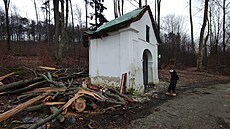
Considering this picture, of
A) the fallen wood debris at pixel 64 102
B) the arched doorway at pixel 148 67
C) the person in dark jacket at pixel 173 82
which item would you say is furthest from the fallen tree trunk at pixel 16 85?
the person in dark jacket at pixel 173 82

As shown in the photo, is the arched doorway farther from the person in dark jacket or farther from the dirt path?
the dirt path

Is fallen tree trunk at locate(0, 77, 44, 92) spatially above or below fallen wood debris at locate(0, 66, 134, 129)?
above

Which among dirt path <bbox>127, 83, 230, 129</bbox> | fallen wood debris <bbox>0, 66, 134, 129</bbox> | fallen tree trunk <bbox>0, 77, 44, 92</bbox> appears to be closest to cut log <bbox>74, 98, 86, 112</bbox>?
fallen wood debris <bbox>0, 66, 134, 129</bbox>

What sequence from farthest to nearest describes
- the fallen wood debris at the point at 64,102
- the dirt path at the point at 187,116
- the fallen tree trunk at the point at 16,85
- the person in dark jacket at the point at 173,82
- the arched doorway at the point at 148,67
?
the arched doorway at the point at 148,67
the person in dark jacket at the point at 173,82
the fallen tree trunk at the point at 16,85
the fallen wood debris at the point at 64,102
the dirt path at the point at 187,116

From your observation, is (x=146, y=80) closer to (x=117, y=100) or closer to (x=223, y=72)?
(x=117, y=100)

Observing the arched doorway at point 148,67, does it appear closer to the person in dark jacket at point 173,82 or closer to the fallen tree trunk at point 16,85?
the person in dark jacket at point 173,82

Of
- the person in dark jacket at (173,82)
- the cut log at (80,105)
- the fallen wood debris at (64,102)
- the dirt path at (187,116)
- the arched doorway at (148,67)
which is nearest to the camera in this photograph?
the dirt path at (187,116)

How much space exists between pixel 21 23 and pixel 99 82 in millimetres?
37442

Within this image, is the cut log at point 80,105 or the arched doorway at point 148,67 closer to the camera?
the cut log at point 80,105

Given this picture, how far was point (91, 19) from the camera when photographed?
82.6ft

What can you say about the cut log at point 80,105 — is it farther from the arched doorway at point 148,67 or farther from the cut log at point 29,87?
the arched doorway at point 148,67

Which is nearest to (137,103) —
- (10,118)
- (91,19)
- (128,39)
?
(128,39)

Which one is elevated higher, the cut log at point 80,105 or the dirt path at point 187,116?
the cut log at point 80,105

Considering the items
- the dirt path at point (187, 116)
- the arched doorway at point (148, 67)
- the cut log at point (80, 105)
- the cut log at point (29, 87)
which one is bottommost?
the dirt path at point (187, 116)
